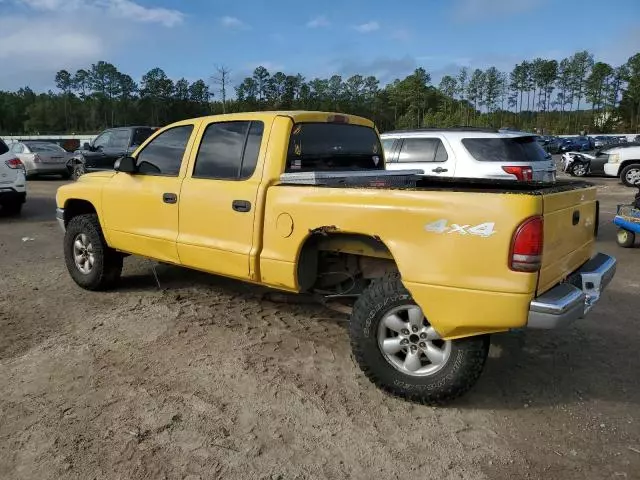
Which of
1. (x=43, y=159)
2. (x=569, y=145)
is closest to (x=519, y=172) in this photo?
(x=43, y=159)

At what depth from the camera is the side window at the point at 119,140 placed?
49.3 feet

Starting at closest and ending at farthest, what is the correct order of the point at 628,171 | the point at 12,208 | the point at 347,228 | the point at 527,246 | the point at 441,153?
1. the point at 527,246
2. the point at 347,228
3. the point at 441,153
4. the point at 12,208
5. the point at 628,171

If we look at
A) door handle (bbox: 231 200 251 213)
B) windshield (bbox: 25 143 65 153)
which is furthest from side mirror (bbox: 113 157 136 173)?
windshield (bbox: 25 143 65 153)

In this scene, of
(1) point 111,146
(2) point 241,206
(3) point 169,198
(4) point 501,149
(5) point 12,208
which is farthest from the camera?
(1) point 111,146

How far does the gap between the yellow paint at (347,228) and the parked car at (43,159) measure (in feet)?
49.1

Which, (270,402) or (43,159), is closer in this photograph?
(270,402)

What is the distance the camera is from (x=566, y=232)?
328 cm

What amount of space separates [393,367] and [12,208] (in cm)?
1073

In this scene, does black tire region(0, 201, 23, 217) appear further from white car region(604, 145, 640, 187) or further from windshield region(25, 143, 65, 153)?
white car region(604, 145, 640, 187)

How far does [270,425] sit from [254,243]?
138 cm

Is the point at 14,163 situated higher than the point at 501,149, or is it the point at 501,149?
the point at 501,149

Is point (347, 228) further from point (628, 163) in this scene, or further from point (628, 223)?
point (628, 163)

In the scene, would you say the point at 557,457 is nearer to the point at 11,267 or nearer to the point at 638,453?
the point at 638,453

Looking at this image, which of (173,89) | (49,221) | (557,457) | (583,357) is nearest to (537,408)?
(557,457)
